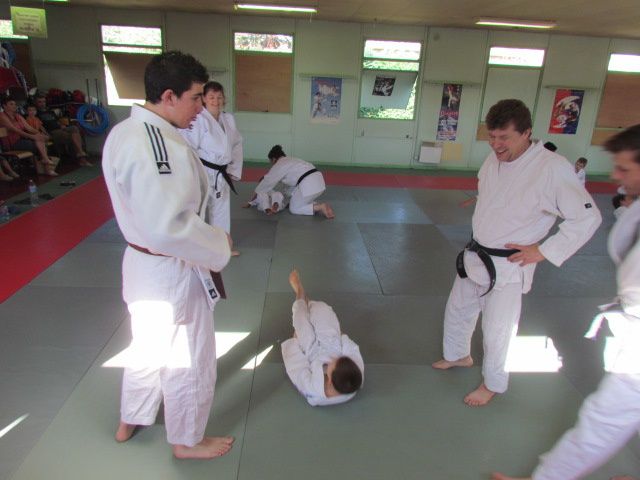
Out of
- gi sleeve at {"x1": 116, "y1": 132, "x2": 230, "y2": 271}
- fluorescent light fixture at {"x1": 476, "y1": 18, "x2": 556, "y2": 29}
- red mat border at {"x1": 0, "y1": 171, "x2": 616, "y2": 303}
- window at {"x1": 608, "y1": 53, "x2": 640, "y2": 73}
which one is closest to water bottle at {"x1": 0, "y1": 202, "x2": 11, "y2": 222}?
red mat border at {"x1": 0, "y1": 171, "x2": 616, "y2": 303}

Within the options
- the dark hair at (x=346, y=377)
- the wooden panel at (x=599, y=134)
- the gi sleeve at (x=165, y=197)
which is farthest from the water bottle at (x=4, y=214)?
the wooden panel at (x=599, y=134)

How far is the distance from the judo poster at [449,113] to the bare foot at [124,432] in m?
9.63

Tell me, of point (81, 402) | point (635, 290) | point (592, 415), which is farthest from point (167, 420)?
point (635, 290)

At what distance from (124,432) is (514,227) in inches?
89.1

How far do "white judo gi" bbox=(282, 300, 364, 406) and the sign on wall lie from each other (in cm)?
617

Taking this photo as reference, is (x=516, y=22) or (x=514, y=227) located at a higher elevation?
(x=516, y=22)

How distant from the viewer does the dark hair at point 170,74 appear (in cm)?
165

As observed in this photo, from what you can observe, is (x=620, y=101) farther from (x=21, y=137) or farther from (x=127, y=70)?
(x=21, y=137)

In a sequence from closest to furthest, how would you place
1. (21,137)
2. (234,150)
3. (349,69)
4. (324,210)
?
(234,150)
(324,210)
(21,137)
(349,69)

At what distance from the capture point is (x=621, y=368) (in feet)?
5.15

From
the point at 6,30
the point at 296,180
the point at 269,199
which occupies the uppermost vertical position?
the point at 6,30

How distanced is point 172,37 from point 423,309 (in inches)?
333

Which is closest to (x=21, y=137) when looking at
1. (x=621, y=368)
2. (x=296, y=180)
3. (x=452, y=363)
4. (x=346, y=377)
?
(x=296, y=180)

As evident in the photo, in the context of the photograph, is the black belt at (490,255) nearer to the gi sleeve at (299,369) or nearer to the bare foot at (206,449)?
the gi sleeve at (299,369)
